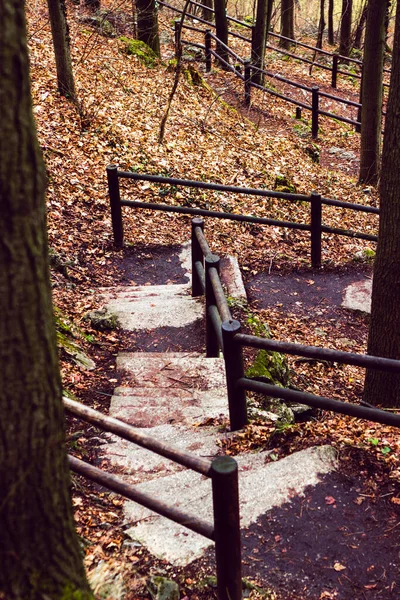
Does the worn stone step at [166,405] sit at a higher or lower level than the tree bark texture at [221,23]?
lower

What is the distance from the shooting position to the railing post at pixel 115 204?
887cm

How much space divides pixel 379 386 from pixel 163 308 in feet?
9.80

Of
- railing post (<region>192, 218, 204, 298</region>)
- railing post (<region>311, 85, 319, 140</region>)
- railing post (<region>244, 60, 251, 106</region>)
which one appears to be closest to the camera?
railing post (<region>192, 218, 204, 298</region>)

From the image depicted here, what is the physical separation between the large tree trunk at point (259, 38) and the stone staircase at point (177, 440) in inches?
458

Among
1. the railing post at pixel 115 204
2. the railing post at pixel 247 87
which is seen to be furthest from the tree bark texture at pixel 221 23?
the railing post at pixel 115 204

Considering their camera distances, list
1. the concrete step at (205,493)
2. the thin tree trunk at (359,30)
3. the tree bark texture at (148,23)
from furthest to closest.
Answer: the thin tree trunk at (359,30)
the tree bark texture at (148,23)
the concrete step at (205,493)

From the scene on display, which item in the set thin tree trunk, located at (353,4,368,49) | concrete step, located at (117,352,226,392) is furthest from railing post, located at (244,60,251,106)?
concrete step, located at (117,352,226,392)

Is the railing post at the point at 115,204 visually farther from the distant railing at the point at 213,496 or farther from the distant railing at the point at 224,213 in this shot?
the distant railing at the point at 213,496

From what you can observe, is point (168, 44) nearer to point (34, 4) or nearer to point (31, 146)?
point (34, 4)

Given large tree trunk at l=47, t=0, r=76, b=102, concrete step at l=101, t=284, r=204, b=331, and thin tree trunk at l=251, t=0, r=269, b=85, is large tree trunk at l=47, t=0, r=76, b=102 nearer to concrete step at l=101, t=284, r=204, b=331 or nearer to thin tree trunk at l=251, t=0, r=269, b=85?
concrete step at l=101, t=284, r=204, b=331

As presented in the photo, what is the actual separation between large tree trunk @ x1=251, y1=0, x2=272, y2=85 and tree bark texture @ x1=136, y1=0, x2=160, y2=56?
9.52 feet

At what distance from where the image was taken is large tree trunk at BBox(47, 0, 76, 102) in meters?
10.2

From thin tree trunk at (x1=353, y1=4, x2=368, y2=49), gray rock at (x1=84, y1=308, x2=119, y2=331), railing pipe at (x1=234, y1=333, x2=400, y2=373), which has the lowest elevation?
gray rock at (x1=84, y1=308, x2=119, y2=331)

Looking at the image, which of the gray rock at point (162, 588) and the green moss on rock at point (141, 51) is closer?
the gray rock at point (162, 588)
